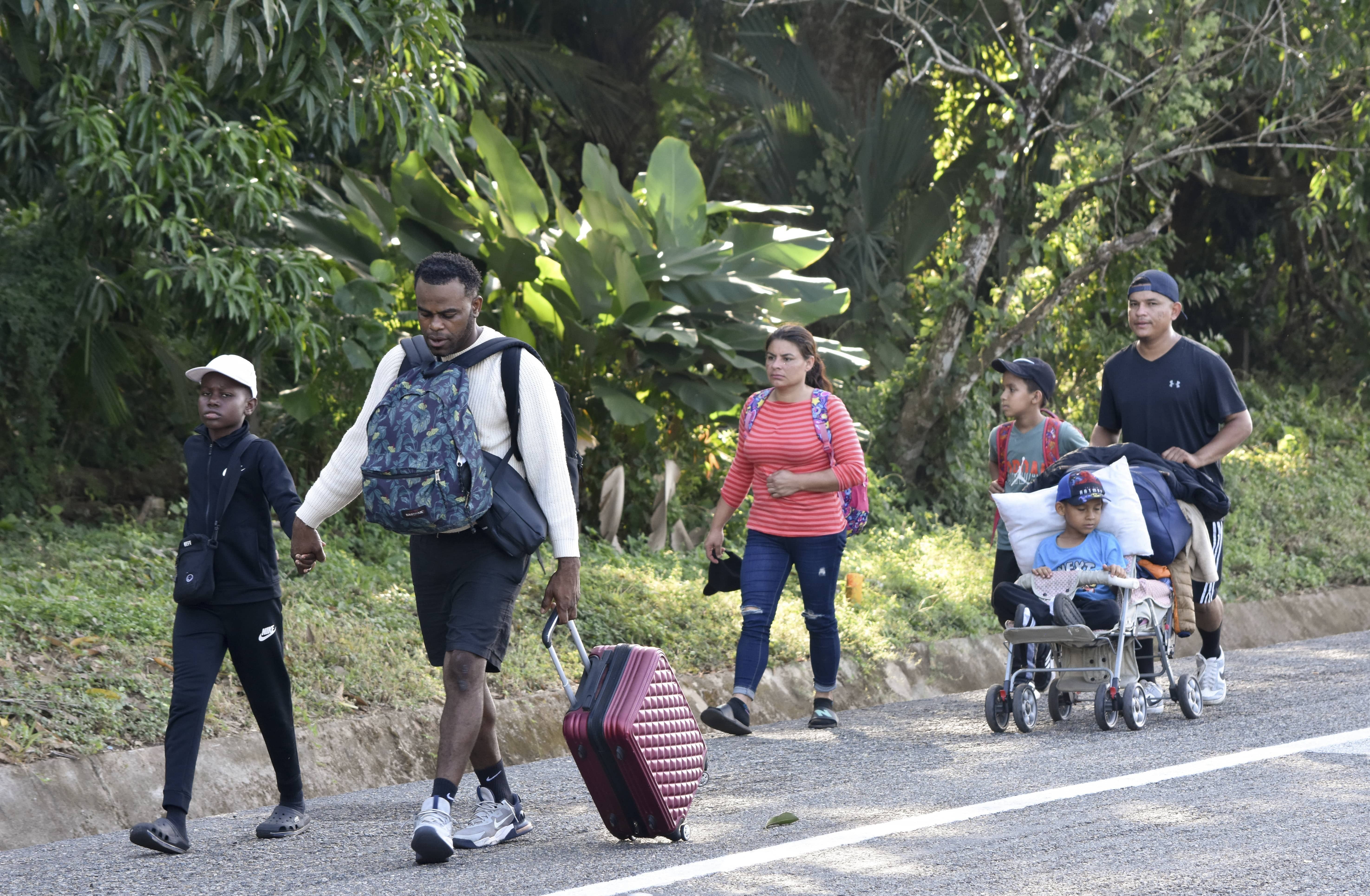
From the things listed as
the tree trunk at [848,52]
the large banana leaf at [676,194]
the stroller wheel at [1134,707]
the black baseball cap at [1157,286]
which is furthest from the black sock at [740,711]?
the tree trunk at [848,52]

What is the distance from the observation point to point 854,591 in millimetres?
9453

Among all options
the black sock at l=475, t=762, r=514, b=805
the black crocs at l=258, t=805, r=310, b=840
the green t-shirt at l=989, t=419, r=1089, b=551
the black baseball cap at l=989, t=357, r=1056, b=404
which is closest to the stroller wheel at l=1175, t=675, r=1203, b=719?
the green t-shirt at l=989, t=419, r=1089, b=551

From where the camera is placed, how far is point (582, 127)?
51.1 feet

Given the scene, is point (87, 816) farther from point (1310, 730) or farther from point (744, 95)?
point (744, 95)

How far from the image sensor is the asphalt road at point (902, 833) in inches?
167

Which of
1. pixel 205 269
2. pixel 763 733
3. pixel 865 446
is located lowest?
pixel 763 733

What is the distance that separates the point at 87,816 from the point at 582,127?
36.1 ft

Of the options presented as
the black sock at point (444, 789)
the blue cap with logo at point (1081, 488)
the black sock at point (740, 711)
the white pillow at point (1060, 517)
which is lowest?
the black sock at point (740, 711)

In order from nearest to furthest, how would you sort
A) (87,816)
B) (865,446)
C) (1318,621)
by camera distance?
1. (87,816)
2. (1318,621)
3. (865,446)

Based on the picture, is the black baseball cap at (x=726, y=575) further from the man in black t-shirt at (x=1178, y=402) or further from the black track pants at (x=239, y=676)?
the black track pants at (x=239, y=676)

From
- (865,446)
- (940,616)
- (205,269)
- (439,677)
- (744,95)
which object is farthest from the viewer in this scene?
(744,95)

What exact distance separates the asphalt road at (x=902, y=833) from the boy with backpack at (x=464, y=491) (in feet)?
1.13

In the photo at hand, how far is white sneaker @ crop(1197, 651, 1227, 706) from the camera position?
764cm

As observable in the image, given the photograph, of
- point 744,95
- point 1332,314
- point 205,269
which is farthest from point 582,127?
point 1332,314
